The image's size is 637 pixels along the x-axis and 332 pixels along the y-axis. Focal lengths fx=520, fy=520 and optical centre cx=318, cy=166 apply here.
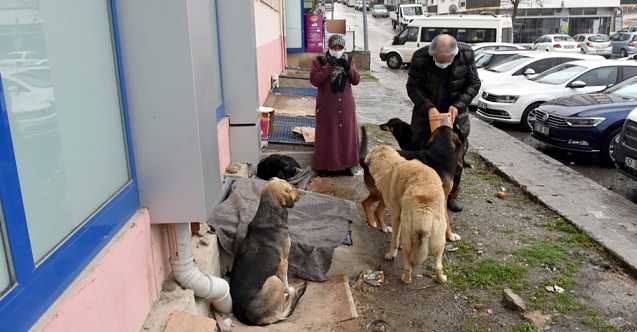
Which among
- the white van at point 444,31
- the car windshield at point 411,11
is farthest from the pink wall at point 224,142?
the car windshield at point 411,11

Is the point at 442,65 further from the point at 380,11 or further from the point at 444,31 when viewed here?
the point at 380,11

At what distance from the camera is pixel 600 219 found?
6.05 meters

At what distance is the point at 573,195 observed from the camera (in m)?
6.89

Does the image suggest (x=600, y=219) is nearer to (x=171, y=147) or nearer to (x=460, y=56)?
(x=460, y=56)

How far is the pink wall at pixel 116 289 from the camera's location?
220 centimetres

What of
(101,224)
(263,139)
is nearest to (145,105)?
(101,224)

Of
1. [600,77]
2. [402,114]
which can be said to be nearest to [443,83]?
[600,77]

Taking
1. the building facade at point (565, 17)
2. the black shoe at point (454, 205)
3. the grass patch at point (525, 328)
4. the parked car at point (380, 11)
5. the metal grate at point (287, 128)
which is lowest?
the grass patch at point (525, 328)

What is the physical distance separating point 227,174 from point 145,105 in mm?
2771

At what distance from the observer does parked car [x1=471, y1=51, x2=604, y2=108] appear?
45.8ft

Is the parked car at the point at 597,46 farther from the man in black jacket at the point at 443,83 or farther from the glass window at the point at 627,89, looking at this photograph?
the man in black jacket at the point at 443,83

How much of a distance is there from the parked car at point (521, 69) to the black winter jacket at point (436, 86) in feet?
27.0

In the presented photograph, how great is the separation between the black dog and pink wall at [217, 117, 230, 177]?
601 millimetres

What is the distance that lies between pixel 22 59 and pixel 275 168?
4.62 meters
